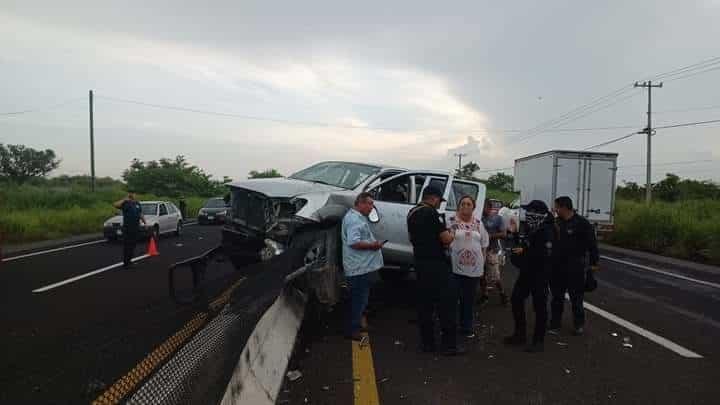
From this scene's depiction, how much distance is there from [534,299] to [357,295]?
1941 mm

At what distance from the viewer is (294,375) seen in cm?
396

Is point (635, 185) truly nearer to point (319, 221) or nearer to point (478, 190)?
point (478, 190)

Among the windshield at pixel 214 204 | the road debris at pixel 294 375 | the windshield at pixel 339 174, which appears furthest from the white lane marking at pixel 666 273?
the windshield at pixel 214 204

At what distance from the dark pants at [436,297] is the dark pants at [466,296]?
399mm

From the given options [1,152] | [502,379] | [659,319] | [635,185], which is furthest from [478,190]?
[1,152]

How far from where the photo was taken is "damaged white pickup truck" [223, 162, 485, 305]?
583cm

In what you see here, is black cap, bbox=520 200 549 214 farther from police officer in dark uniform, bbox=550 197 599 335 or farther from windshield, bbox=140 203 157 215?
windshield, bbox=140 203 157 215

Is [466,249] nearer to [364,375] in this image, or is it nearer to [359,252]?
[359,252]

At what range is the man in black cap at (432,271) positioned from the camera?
15.0 ft

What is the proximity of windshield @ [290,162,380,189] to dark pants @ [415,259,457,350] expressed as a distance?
8.52 feet

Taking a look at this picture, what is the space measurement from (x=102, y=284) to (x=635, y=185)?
48981mm

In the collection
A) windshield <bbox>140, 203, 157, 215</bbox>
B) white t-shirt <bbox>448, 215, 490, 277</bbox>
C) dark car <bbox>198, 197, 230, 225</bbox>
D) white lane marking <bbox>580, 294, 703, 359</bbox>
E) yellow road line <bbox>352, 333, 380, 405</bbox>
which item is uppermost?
white t-shirt <bbox>448, 215, 490, 277</bbox>

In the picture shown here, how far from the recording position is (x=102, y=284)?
8219 mm

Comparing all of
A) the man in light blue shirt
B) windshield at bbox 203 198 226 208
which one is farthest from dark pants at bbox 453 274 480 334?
windshield at bbox 203 198 226 208
